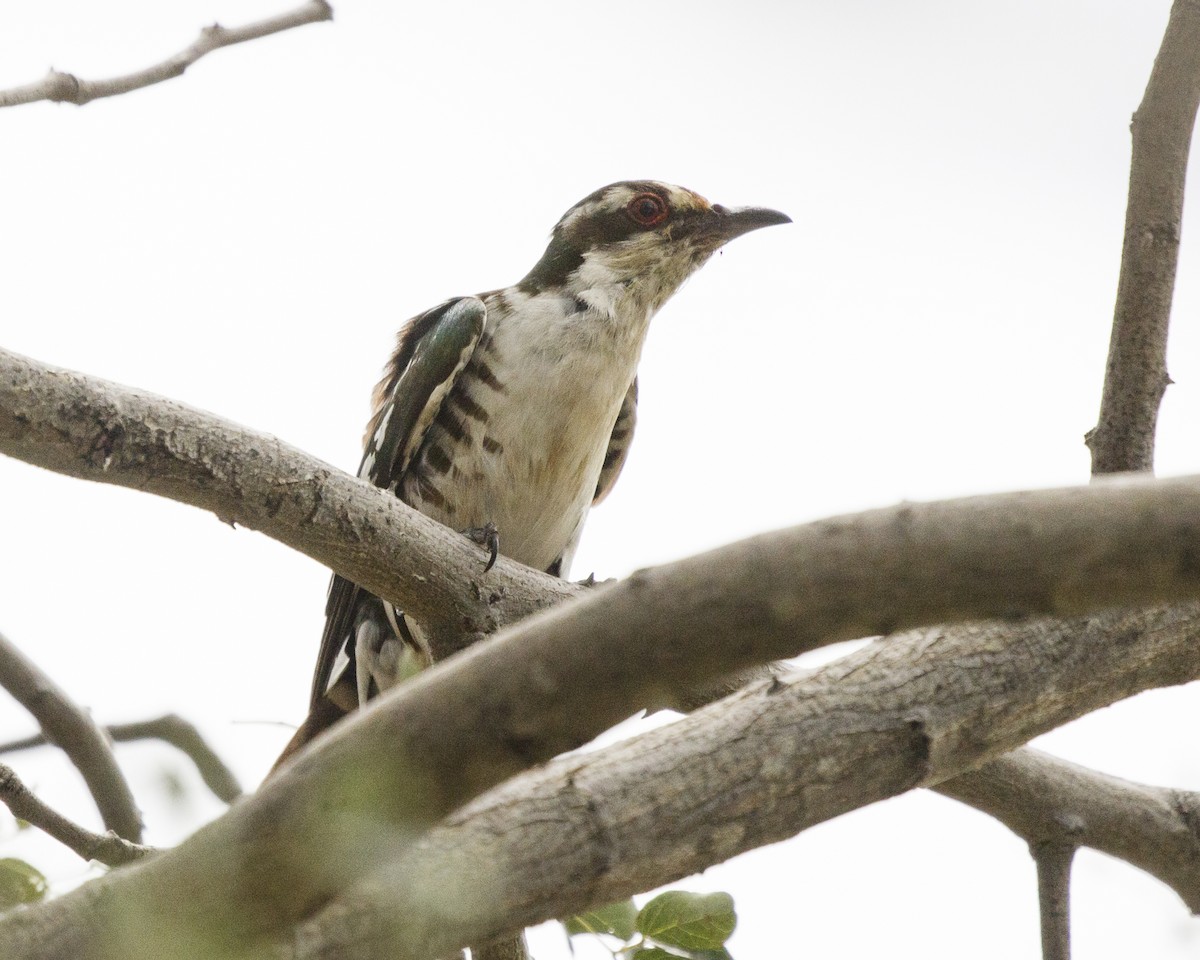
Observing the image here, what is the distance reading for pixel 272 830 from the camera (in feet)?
5.36

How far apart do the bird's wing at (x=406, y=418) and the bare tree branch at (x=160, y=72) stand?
5.38 feet

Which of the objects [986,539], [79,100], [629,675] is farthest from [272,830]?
[79,100]

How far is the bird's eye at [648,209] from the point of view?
6.45 metres

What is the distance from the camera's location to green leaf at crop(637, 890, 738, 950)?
3268mm

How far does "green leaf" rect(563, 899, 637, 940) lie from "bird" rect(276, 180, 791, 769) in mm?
1957

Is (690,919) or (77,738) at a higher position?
(77,738)

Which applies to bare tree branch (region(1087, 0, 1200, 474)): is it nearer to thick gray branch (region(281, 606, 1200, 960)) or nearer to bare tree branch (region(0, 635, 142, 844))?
thick gray branch (region(281, 606, 1200, 960))

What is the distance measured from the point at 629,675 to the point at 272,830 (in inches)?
18.9

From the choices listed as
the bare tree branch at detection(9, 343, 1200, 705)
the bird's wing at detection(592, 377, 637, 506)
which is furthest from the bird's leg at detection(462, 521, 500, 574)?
the bare tree branch at detection(9, 343, 1200, 705)

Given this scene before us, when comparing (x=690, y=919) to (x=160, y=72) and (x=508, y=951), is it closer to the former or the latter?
(x=508, y=951)

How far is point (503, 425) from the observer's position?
18.6 ft

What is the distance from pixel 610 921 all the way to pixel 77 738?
2.22 m

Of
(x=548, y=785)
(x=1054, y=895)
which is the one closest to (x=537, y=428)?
(x=1054, y=895)

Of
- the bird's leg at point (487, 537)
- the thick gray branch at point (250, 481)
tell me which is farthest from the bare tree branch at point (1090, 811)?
the bird's leg at point (487, 537)
